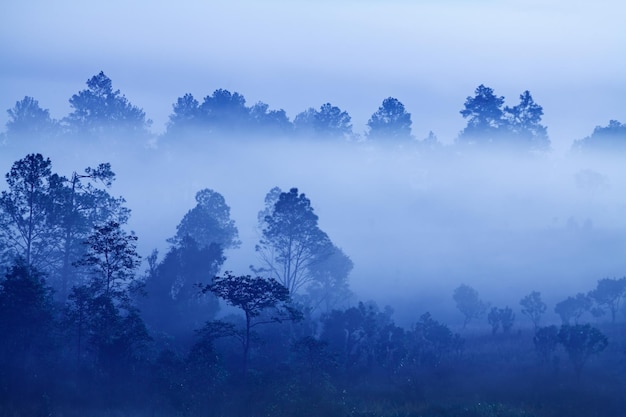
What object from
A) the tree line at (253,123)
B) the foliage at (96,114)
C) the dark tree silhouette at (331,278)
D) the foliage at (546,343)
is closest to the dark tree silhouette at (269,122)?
the tree line at (253,123)

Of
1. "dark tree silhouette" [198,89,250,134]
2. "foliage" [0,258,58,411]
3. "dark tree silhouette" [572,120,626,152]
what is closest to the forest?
"foliage" [0,258,58,411]

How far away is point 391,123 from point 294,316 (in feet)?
264

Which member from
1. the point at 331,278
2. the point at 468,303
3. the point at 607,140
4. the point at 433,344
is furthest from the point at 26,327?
the point at 607,140

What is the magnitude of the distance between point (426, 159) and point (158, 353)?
81.9 metres

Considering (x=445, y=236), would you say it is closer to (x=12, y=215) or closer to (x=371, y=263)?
(x=371, y=263)

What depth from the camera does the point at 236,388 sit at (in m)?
40.4

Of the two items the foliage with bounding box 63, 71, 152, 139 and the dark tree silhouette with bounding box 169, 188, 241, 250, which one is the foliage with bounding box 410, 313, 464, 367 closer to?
the dark tree silhouette with bounding box 169, 188, 241, 250

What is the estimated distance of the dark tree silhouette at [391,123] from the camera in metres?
120

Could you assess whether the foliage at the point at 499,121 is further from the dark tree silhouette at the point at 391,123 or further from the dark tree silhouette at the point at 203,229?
the dark tree silhouette at the point at 203,229

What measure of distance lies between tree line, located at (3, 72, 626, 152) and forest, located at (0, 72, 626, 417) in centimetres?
61

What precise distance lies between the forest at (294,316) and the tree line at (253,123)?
61 centimetres

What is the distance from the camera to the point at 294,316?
143 ft

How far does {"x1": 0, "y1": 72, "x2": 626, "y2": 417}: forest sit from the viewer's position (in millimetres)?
38188

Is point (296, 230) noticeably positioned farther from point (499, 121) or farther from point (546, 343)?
point (499, 121)
